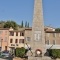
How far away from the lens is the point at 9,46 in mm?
63875

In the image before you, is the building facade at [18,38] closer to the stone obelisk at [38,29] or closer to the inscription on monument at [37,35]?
the stone obelisk at [38,29]

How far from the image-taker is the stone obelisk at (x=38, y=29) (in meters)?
26.8

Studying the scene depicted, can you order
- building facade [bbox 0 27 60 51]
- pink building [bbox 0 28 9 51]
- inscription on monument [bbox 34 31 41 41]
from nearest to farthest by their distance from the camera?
inscription on monument [bbox 34 31 41 41]
building facade [bbox 0 27 60 51]
pink building [bbox 0 28 9 51]

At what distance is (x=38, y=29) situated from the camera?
26.8 meters

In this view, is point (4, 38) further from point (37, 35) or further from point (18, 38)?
point (37, 35)

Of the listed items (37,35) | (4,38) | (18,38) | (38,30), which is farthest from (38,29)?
(4,38)

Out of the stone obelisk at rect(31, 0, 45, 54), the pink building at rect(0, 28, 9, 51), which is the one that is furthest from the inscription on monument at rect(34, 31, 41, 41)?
the pink building at rect(0, 28, 9, 51)

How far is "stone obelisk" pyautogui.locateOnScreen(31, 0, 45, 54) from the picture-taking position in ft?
88.1

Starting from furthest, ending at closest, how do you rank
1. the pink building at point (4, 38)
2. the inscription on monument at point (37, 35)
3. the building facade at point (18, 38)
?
the pink building at point (4, 38)
the building facade at point (18, 38)
the inscription on monument at point (37, 35)

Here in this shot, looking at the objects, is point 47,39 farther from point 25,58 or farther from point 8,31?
point 25,58

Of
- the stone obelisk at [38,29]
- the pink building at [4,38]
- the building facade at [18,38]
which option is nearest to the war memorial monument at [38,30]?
the stone obelisk at [38,29]

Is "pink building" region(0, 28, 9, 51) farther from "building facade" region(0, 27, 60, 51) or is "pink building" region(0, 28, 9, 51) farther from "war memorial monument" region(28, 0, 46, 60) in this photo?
"war memorial monument" region(28, 0, 46, 60)

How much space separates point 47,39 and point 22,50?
38671 millimetres

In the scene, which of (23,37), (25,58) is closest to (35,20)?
(25,58)
